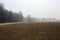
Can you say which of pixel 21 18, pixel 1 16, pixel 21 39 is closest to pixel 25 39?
pixel 21 39

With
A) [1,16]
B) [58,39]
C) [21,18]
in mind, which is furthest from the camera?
[21,18]

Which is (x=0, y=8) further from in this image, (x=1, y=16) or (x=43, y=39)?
(x=43, y=39)

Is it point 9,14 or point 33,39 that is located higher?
point 9,14

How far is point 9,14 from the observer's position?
171ft

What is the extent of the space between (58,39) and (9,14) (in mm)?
45409

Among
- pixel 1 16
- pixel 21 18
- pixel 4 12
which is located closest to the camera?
pixel 1 16

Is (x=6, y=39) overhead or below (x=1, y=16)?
below

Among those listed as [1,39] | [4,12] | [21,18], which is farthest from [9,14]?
[1,39]

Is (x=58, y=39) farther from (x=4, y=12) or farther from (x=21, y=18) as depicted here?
(x=21, y=18)

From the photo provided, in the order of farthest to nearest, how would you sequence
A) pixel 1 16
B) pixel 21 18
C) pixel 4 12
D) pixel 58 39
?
pixel 21 18
pixel 4 12
pixel 1 16
pixel 58 39

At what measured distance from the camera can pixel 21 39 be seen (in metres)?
7.88

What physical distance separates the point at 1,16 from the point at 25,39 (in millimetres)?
40483

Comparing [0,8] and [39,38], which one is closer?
[39,38]

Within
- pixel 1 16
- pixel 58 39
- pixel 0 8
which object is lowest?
pixel 58 39
